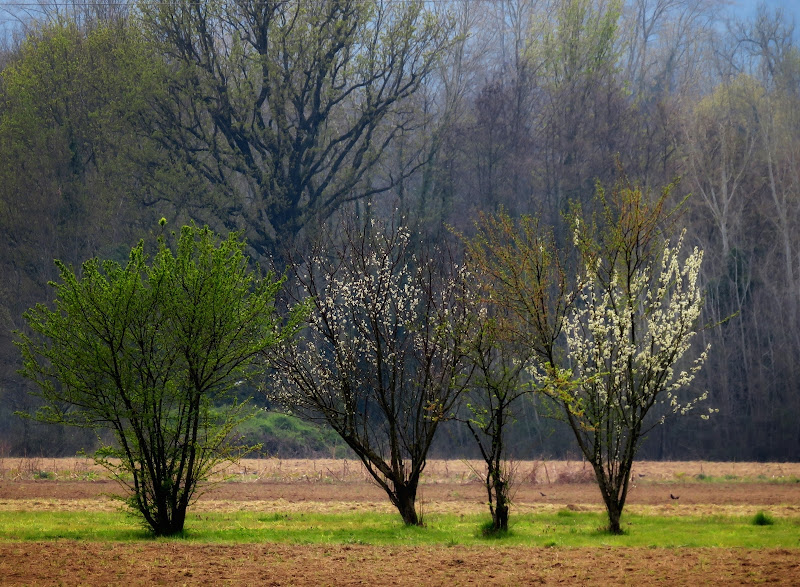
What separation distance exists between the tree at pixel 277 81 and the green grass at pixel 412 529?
2356 centimetres

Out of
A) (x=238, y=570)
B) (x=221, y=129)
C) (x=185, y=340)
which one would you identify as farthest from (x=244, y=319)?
(x=221, y=129)

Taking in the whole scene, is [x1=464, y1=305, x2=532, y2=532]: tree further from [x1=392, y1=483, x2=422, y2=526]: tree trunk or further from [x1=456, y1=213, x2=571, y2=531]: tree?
[x1=392, y1=483, x2=422, y2=526]: tree trunk

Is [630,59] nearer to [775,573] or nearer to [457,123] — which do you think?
[457,123]

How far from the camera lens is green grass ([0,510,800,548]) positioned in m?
14.2

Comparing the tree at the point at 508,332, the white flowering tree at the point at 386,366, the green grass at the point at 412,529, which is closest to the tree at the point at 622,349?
the tree at the point at 508,332

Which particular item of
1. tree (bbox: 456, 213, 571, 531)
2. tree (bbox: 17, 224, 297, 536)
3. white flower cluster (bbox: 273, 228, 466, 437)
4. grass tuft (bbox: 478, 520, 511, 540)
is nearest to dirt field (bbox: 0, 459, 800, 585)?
tree (bbox: 17, 224, 297, 536)

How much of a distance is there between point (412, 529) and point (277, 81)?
30.5m

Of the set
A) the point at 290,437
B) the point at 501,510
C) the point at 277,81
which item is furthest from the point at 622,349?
the point at 277,81

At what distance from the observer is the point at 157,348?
14469 millimetres

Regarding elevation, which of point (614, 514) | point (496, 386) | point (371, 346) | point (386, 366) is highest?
point (371, 346)

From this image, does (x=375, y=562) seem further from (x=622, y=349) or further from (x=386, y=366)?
(x=386, y=366)

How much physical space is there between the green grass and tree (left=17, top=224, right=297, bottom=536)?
1207mm

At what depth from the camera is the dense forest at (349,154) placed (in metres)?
41.0

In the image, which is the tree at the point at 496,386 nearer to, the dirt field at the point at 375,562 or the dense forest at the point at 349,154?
the dirt field at the point at 375,562
